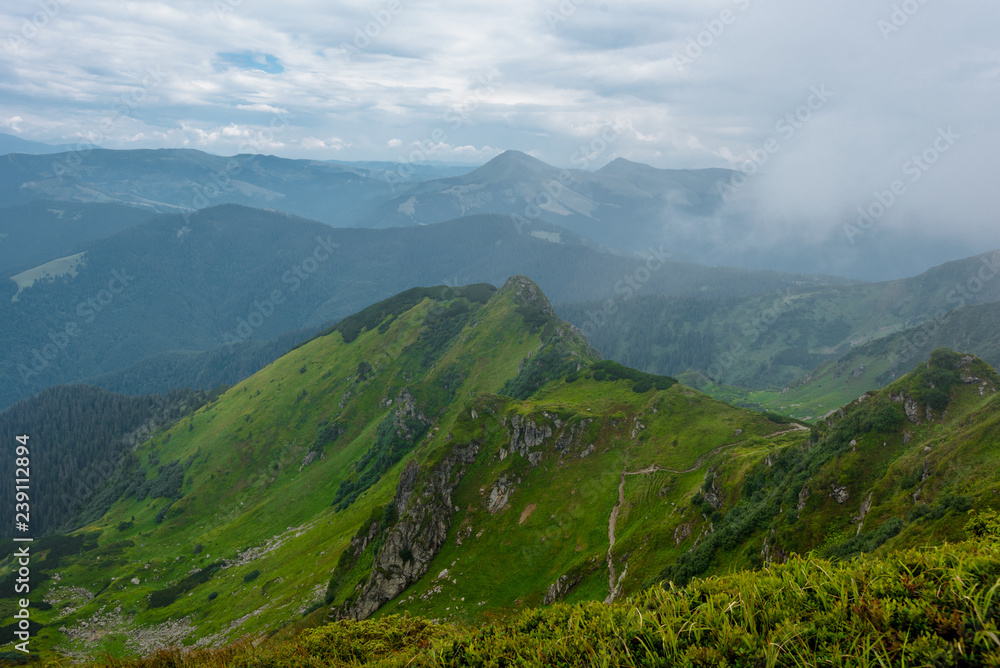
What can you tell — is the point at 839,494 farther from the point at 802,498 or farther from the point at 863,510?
the point at 802,498

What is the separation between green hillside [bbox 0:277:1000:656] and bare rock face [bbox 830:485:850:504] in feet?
0.99

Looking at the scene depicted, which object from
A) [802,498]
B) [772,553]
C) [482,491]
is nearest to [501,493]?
[482,491]

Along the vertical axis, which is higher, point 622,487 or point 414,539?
point 622,487

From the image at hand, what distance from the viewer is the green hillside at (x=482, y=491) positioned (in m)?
40.5

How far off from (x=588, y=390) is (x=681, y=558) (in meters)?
62.9

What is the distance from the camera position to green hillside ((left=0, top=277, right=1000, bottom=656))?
4053 cm

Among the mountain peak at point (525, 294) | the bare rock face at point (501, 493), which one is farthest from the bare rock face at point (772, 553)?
the mountain peak at point (525, 294)

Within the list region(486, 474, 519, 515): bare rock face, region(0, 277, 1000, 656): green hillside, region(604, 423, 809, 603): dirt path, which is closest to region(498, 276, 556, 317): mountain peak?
region(0, 277, 1000, 656): green hillside

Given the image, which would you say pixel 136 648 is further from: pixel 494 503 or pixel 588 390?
pixel 588 390

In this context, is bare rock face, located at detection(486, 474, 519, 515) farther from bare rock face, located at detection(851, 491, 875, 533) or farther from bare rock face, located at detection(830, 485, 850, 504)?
bare rock face, located at detection(851, 491, 875, 533)

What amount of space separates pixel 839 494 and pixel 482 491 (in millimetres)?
56426

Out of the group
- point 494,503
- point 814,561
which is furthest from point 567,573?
point 814,561

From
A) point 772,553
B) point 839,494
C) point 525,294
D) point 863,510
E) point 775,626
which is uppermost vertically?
point 525,294

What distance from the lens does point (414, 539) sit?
252 ft
